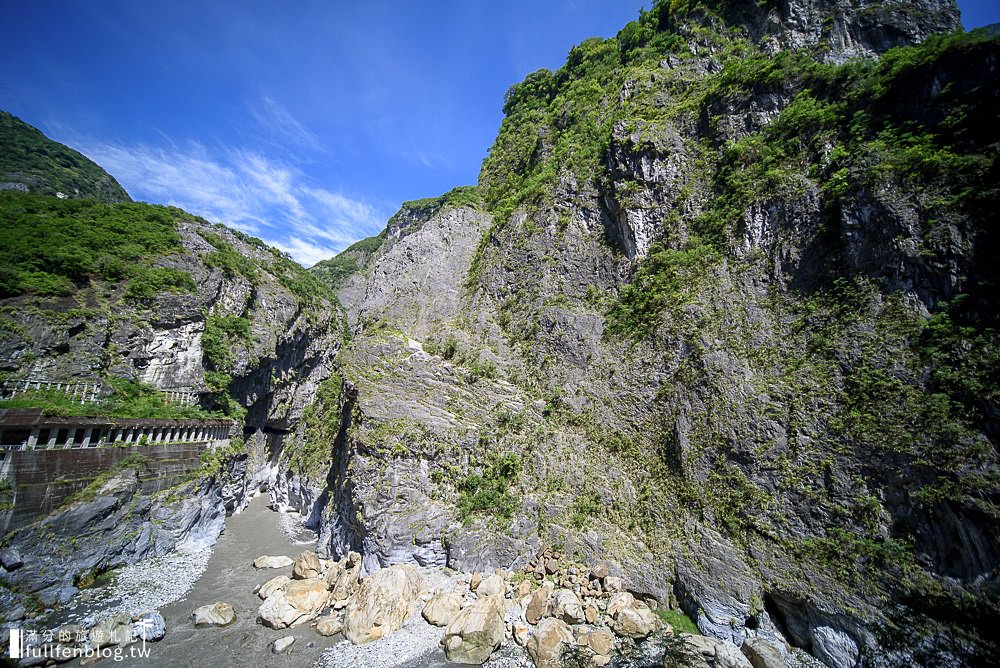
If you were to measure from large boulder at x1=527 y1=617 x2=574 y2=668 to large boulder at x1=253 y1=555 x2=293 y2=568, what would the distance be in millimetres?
16044

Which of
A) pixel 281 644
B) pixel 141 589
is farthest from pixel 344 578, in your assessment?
pixel 141 589

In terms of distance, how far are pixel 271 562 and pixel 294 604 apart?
6.91 meters

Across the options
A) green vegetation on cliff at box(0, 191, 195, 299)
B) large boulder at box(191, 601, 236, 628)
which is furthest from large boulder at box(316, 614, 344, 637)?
green vegetation on cliff at box(0, 191, 195, 299)

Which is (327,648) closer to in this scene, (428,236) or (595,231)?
(595,231)

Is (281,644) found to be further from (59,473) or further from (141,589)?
(59,473)

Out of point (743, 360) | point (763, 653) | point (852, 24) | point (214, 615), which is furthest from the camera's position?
point (852, 24)

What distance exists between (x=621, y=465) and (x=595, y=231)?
18196 mm

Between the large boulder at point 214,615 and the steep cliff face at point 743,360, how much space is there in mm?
5978

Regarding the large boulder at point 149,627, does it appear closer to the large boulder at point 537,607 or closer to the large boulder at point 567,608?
the large boulder at point 537,607

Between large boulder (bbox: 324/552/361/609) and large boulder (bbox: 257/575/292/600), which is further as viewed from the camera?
large boulder (bbox: 257/575/292/600)

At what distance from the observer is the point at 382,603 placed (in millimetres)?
16438

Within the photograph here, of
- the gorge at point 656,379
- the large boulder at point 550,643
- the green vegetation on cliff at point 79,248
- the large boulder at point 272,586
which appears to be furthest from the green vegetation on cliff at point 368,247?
the large boulder at point 550,643

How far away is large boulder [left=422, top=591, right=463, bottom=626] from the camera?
16.4m

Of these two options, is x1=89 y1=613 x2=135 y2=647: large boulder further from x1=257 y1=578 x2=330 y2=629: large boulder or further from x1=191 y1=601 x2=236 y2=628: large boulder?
x1=257 y1=578 x2=330 y2=629: large boulder
